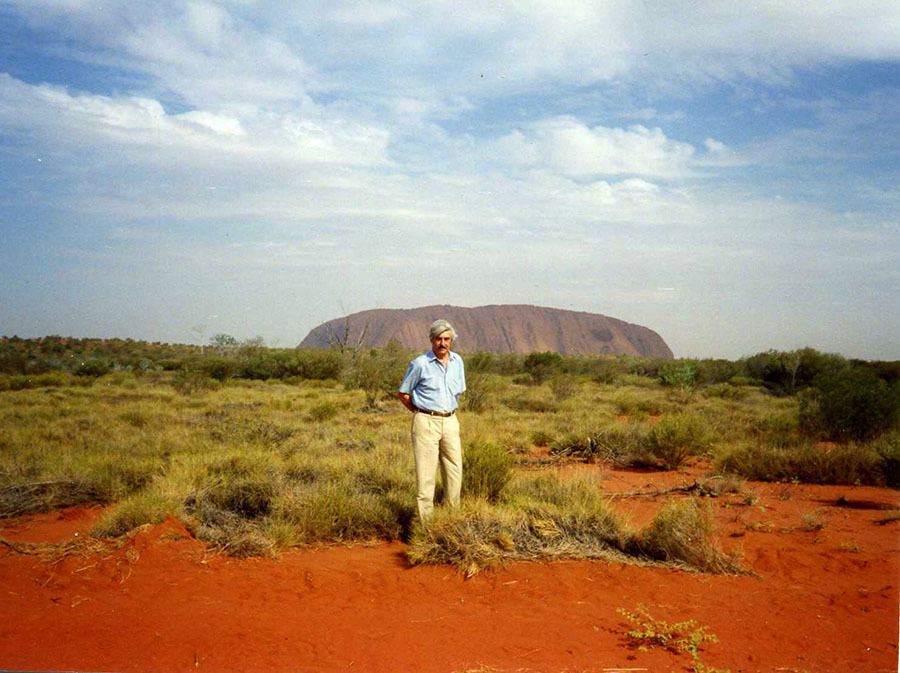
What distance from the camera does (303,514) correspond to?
653 centimetres

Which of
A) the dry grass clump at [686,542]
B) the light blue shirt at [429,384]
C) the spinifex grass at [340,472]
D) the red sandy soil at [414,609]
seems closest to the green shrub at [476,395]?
the spinifex grass at [340,472]

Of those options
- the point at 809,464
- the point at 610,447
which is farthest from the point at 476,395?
the point at 809,464

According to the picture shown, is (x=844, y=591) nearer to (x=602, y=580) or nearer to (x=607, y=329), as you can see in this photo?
(x=602, y=580)

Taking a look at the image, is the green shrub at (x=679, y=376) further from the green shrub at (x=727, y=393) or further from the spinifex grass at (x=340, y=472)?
the spinifex grass at (x=340, y=472)

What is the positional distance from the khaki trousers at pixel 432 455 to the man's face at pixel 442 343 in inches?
24.0

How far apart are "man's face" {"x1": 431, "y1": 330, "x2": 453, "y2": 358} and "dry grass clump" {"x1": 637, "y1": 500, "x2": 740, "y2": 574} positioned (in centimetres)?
245

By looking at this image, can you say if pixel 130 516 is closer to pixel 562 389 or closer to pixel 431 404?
pixel 431 404

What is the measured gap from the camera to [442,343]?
6.06 m

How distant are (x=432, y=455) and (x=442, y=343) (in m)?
1.06

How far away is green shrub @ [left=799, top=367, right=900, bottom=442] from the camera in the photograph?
10898mm

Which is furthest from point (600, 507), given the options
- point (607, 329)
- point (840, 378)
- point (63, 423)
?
point (607, 329)

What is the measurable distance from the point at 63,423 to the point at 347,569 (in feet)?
33.0

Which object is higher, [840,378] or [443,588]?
[840,378]

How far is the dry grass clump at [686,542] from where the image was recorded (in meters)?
5.40
